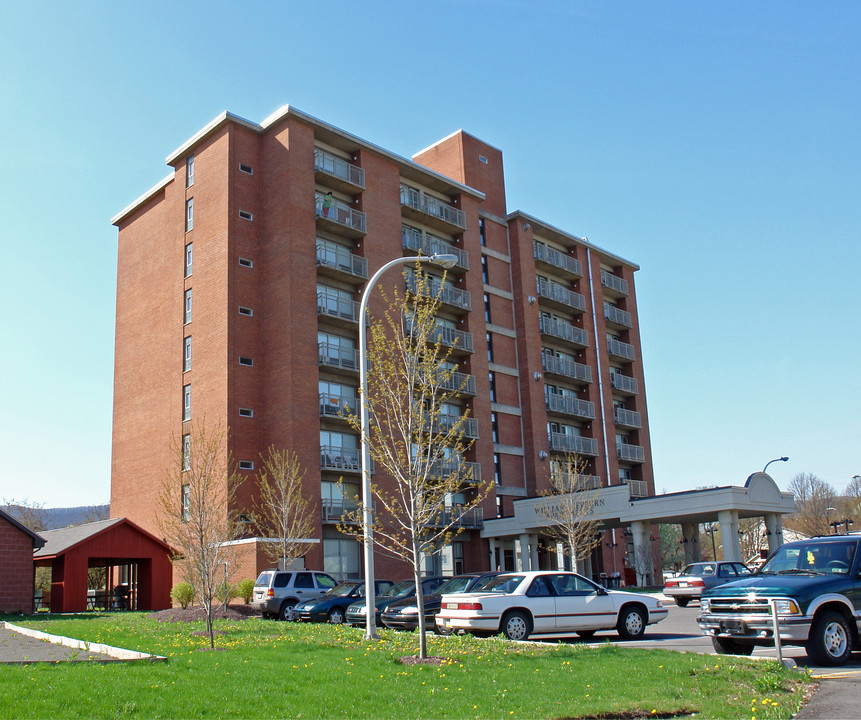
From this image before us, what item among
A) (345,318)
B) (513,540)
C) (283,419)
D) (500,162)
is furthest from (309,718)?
(500,162)

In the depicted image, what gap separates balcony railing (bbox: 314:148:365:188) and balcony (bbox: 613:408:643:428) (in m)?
23.9

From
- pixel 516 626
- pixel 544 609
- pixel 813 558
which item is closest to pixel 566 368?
pixel 544 609

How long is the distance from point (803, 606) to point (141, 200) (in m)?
41.8

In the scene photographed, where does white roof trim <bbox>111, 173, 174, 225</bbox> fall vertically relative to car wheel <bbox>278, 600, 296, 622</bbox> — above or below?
above

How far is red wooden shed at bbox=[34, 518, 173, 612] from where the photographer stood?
33.9 m

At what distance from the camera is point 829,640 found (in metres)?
12.8

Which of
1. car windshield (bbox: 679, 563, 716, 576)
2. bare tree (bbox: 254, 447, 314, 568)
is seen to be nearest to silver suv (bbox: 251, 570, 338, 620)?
bare tree (bbox: 254, 447, 314, 568)

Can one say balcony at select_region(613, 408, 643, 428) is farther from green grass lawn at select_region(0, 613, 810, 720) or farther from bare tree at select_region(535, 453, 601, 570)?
green grass lawn at select_region(0, 613, 810, 720)

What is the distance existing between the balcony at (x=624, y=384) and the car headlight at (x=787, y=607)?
143 ft

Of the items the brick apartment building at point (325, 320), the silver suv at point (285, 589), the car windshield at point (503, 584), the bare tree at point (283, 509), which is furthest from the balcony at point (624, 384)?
the car windshield at point (503, 584)

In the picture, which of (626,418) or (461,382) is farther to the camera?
(626,418)

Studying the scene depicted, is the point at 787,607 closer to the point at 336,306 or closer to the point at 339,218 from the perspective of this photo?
the point at 336,306

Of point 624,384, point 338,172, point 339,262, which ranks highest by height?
point 338,172

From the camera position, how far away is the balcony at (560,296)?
5231 centimetres
